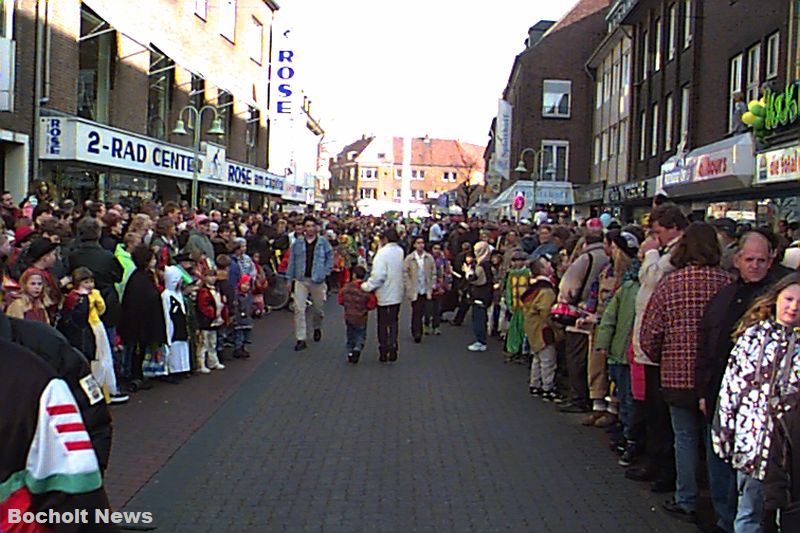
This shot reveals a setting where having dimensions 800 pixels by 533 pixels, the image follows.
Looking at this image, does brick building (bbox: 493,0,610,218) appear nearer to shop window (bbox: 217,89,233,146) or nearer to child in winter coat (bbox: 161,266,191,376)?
shop window (bbox: 217,89,233,146)

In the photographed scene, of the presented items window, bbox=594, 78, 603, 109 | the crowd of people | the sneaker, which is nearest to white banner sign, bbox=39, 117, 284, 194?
the crowd of people

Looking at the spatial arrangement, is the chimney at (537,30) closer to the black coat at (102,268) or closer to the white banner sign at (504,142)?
the white banner sign at (504,142)

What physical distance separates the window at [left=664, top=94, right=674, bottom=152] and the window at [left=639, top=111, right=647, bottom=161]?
103 inches

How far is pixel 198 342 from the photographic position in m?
11.6

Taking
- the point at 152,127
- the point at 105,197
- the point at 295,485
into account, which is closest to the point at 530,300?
the point at 295,485

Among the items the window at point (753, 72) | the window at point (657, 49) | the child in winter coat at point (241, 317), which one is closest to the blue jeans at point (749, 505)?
the child in winter coat at point (241, 317)

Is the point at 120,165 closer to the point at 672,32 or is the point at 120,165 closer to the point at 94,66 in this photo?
the point at 94,66

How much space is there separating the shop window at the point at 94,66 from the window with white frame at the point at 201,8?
7646mm

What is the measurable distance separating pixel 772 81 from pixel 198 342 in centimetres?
1411

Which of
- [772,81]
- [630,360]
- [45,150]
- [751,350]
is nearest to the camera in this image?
[751,350]

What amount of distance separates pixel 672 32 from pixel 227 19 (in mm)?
15769

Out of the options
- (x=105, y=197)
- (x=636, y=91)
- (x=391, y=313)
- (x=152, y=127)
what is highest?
(x=636, y=91)

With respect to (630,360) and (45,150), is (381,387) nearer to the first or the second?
(630,360)

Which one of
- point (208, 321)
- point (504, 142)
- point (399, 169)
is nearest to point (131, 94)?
point (208, 321)
